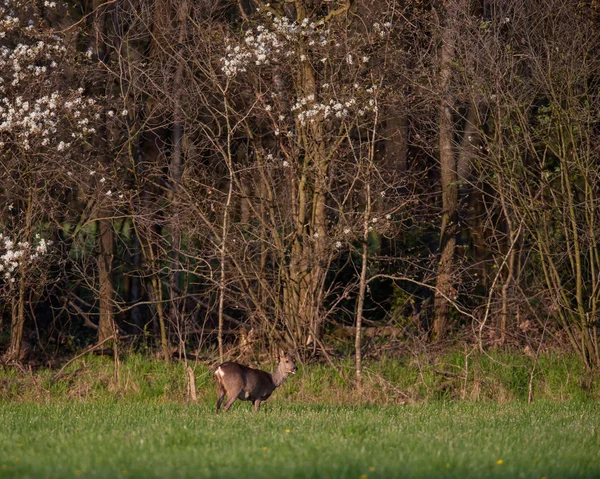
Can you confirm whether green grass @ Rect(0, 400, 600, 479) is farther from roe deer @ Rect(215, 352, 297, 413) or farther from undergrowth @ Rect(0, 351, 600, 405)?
undergrowth @ Rect(0, 351, 600, 405)

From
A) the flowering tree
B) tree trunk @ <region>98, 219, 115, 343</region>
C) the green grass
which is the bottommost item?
the green grass

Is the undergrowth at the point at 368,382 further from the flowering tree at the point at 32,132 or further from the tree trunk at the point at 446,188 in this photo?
the flowering tree at the point at 32,132

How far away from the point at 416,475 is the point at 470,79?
8.12 m

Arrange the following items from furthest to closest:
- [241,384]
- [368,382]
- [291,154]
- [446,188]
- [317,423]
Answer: [446,188], [291,154], [368,382], [241,384], [317,423]

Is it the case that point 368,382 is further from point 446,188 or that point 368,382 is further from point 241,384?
point 446,188

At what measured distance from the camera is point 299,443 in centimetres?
873

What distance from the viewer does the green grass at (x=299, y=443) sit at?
25.0 ft

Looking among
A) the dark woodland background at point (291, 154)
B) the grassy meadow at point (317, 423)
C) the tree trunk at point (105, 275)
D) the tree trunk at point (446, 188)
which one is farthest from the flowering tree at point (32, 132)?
the tree trunk at point (446, 188)

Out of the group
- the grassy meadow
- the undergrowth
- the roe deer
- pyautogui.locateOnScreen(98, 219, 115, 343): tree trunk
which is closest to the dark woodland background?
pyautogui.locateOnScreen(98, 219, 115, 343): tree trunk

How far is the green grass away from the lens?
7.63 meters

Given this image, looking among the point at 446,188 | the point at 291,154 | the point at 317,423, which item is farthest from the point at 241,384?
the point at 446,188

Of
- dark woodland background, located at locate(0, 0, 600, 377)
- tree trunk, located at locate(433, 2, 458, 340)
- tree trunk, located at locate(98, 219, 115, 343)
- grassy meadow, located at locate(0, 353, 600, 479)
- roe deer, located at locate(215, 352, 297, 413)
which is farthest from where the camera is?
tree trunk, located at locate(98, 219, 115, 343)

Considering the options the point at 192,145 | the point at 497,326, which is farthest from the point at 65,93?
the point at 497,326

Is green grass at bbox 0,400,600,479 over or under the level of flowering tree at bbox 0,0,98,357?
under
